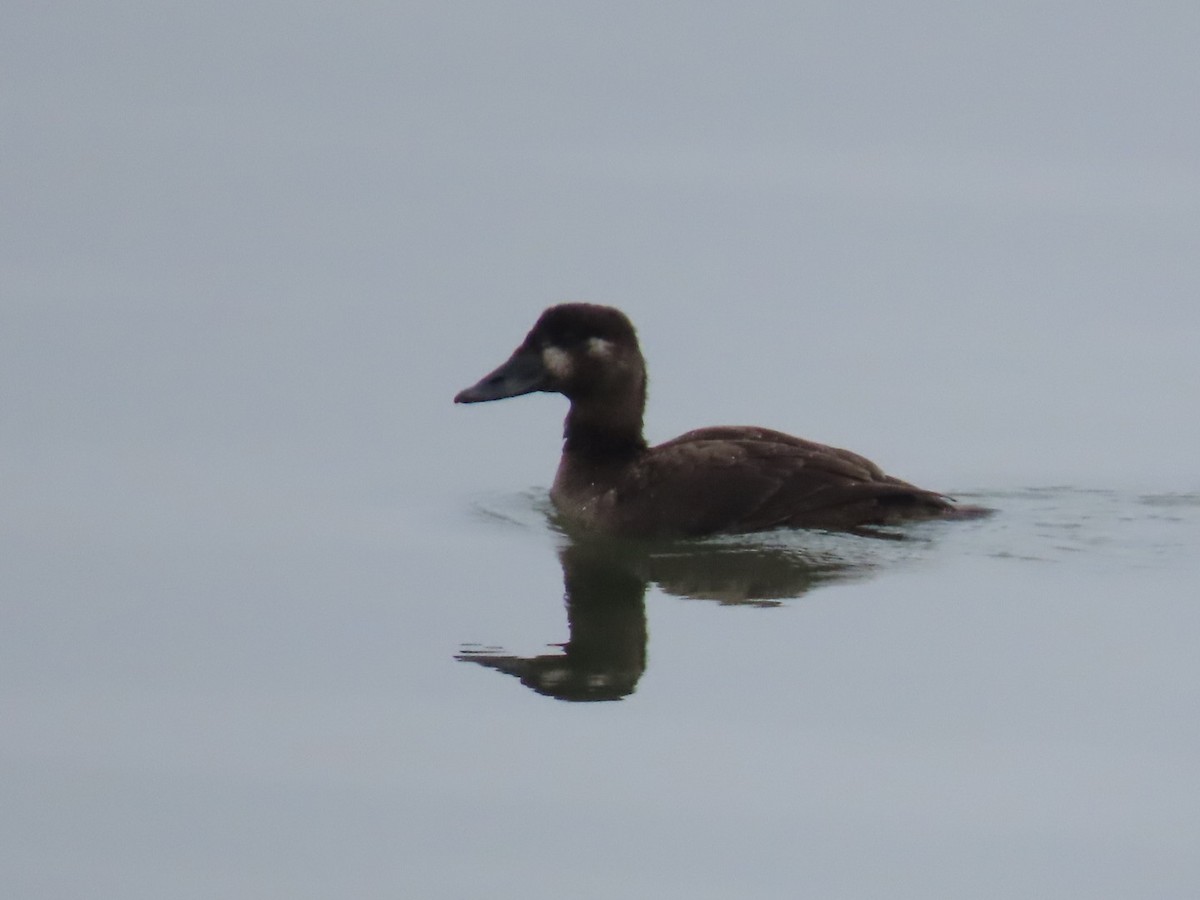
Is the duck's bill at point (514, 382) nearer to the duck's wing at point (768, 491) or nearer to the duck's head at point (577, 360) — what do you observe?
the duck's head at point (577, 360)

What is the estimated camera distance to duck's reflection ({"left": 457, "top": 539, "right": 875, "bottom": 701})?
5859mm

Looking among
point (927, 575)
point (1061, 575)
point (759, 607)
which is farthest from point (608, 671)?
point (1061, 575)

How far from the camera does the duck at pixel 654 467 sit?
304 inches

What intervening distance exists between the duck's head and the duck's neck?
0.03 m

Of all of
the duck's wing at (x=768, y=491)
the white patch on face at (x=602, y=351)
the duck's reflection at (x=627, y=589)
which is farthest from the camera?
the white patch on face at (x=602, y=351)

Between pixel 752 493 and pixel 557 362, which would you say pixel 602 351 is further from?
pixel 752 493

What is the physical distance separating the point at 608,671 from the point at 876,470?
2494 mm

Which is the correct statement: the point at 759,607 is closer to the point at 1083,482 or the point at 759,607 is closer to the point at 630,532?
the point at 630,532

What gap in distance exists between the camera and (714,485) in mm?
7715

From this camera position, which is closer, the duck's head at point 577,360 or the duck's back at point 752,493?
the duck's back at point 752,493

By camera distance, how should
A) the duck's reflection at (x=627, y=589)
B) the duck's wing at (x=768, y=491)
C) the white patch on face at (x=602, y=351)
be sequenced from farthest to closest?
1. the white patch on face at (x=602, y=351)
2. the duck's wing at (x=768, y=491)
3. the duck's reflection at (x=627, y=589)

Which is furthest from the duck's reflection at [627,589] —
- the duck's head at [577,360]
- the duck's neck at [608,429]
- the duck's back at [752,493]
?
the duck's head at [577,360]

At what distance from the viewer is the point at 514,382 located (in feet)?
27.5

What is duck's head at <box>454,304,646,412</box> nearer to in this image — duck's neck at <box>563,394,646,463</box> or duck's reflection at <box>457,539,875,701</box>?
duck's neck at <box>563,394,646,463</box>
